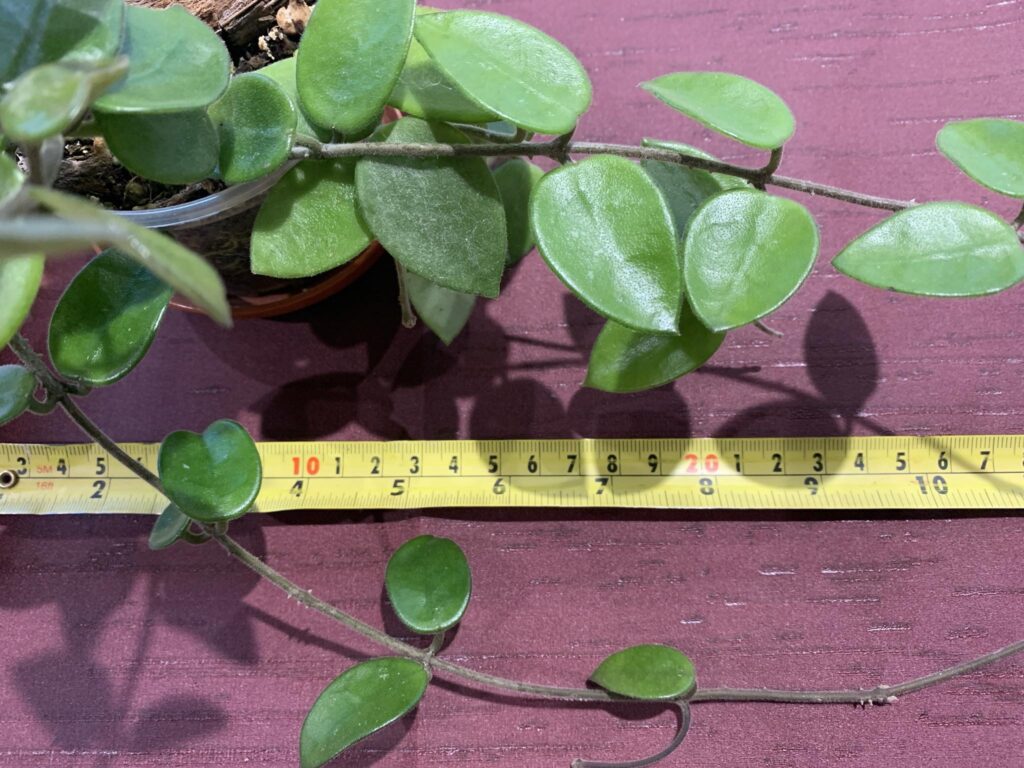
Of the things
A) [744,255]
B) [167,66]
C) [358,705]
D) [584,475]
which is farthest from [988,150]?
[358,705]

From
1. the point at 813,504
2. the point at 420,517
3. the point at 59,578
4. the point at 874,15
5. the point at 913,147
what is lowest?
the point at 59,578

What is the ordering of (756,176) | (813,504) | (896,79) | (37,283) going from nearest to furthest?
(37,283) → (756,176) → (813,504) → (896,79)

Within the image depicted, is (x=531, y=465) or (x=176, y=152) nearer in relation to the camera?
(x=176, y=152)

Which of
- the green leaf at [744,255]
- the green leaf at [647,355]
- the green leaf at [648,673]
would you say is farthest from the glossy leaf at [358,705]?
the green leaf at [744,255]

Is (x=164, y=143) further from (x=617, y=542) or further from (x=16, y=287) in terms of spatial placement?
(x=617, y=542)

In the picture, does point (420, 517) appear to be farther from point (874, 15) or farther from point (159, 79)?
point (874, 15)

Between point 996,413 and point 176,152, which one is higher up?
point 176,152

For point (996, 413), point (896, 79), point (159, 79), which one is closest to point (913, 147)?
point (896, 79)
